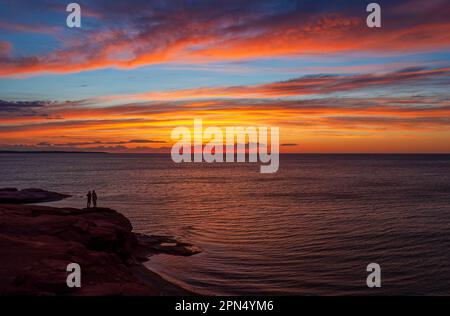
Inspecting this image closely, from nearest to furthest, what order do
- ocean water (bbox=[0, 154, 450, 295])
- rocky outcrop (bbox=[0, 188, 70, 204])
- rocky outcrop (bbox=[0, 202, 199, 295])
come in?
rocky outcrop (bbox=[0, 202, 199, 295]) → ocean water (bbox=[0, 154, 450, 295]) → rocky outcrop (bbox=[0, 188, 70, 204])

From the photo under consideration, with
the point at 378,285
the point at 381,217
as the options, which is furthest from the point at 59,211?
the point at 381,217

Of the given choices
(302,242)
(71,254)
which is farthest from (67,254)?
(302,242)

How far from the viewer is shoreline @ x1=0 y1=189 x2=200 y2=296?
17.0 meters

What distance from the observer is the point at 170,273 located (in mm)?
29875

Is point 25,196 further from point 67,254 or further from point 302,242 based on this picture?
point 67,254

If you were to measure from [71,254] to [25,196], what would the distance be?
5312 centimetres

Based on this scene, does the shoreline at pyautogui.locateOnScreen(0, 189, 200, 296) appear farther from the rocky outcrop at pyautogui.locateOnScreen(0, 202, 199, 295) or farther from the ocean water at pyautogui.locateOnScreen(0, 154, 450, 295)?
the ocean water at pyautogui.locateOnScreen(0, 154, 450, 295)

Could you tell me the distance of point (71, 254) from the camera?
20750 mm

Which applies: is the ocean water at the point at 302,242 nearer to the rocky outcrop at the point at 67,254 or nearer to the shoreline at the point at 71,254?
the shoreline at the point at 71,254

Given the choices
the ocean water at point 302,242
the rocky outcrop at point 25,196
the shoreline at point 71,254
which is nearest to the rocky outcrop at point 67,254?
the shoreline at point 71,254

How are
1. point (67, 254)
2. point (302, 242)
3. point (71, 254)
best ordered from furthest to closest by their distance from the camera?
point (302, 242) < point (71, 254) < point (67, 254)

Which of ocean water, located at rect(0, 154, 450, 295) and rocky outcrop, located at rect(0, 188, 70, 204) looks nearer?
ocean water, located at rect(0, 154, 450, 295)

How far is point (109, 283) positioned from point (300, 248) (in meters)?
23.6

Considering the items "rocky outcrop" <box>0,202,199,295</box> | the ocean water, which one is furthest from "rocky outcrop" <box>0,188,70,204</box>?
"rocky outcrop" <box>0,202,199,295</box>
